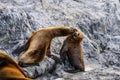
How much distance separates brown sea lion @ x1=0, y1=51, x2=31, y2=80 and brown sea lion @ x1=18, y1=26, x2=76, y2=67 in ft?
2.85

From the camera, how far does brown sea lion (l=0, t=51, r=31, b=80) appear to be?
4.77 metres

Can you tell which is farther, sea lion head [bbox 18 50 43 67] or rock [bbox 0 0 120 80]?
rock [bbox 0 0 120 80]

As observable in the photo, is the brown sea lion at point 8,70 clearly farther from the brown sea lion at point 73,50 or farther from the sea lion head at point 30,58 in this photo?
the brown sea lion at point 73,50

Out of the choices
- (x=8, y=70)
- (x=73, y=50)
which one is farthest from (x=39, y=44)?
(x=8, y=70)

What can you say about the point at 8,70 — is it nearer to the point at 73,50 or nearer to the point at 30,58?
the point at 30,58

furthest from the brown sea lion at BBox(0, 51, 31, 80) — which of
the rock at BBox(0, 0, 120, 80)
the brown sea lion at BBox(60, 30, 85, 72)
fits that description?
the brown sea lion at BBox(60, 30, 85, 72)

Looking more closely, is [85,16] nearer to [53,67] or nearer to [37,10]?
[37,10]

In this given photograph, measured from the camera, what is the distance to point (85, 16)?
7977mm

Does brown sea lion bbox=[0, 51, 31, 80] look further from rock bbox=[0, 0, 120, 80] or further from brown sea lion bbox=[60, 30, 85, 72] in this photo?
brown sea lion bbox=[60, 30, 85, 72]

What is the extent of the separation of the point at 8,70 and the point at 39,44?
56.5 inches

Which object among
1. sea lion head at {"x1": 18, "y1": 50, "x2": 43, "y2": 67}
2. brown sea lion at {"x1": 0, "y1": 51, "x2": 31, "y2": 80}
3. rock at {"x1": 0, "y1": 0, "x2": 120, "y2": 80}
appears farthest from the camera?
rock at {"x1": 0, "y1": 0, "x2": 120, "y2": 80}

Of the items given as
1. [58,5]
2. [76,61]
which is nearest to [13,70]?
[76,61]

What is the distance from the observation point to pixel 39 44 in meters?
6.23

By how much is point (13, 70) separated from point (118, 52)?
243 cm
